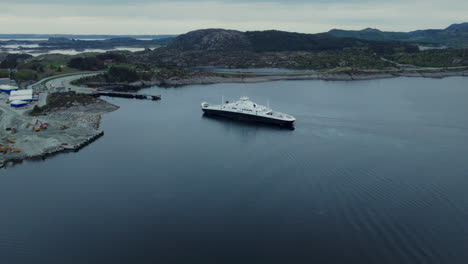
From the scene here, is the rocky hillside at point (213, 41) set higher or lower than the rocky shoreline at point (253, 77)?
higher

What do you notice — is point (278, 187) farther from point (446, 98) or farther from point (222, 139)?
point (446, 98)

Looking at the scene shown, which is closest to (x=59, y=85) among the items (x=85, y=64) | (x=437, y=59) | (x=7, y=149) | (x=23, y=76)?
(x=23, y=76)

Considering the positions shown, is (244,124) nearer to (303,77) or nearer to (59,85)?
(59,85)

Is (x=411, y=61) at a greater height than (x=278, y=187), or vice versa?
(x=411, y=61)

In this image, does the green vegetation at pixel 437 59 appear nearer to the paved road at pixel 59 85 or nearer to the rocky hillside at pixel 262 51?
the rocky hillside at pixel 262 51

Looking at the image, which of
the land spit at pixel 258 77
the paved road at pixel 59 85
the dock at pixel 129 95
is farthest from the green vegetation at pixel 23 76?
the dock at pixel 129 95

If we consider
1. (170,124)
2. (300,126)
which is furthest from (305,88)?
(170,124)
